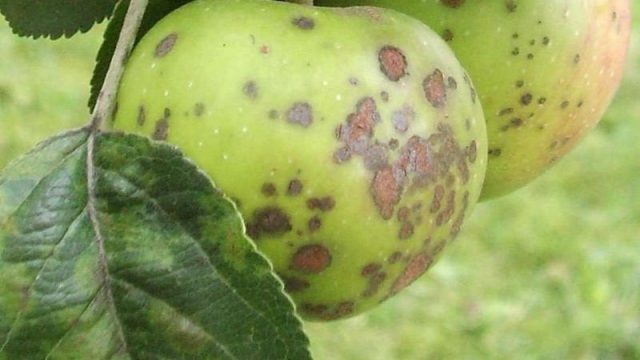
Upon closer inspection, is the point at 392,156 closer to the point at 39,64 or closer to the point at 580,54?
the point at 580,54

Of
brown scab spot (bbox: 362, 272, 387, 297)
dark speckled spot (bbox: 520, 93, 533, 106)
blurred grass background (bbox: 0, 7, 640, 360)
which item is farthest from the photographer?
blurred grass background (bbox: 0, 7, 640, 360)

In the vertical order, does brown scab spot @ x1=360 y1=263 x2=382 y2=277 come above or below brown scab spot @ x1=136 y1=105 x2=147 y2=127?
below

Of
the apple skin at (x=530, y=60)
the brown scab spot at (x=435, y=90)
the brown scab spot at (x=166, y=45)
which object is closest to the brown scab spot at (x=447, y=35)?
the apple skin at (x=530, y=60)

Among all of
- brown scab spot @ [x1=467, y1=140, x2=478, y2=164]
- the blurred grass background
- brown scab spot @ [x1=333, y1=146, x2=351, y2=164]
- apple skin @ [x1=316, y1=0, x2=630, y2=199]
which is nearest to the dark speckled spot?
apple skin @ [x1=316, y1=0, x2=630, y2=199]

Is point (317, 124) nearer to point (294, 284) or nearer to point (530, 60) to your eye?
point (294, 284)

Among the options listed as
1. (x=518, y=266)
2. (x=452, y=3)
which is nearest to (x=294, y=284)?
(x=452, y=3)

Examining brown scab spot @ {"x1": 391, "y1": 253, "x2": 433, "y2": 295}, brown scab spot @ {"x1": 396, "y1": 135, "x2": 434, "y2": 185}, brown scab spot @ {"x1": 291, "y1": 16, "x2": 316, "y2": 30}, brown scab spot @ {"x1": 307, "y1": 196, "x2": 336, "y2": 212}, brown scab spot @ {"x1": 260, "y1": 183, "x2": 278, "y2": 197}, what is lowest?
brown scab spot @ {"x1": 391, "y1": 253, "x2": 433, "y2": 295}

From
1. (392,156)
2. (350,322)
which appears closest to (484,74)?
(392,156)

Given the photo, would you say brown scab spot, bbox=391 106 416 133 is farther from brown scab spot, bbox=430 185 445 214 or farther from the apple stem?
the apple stem
